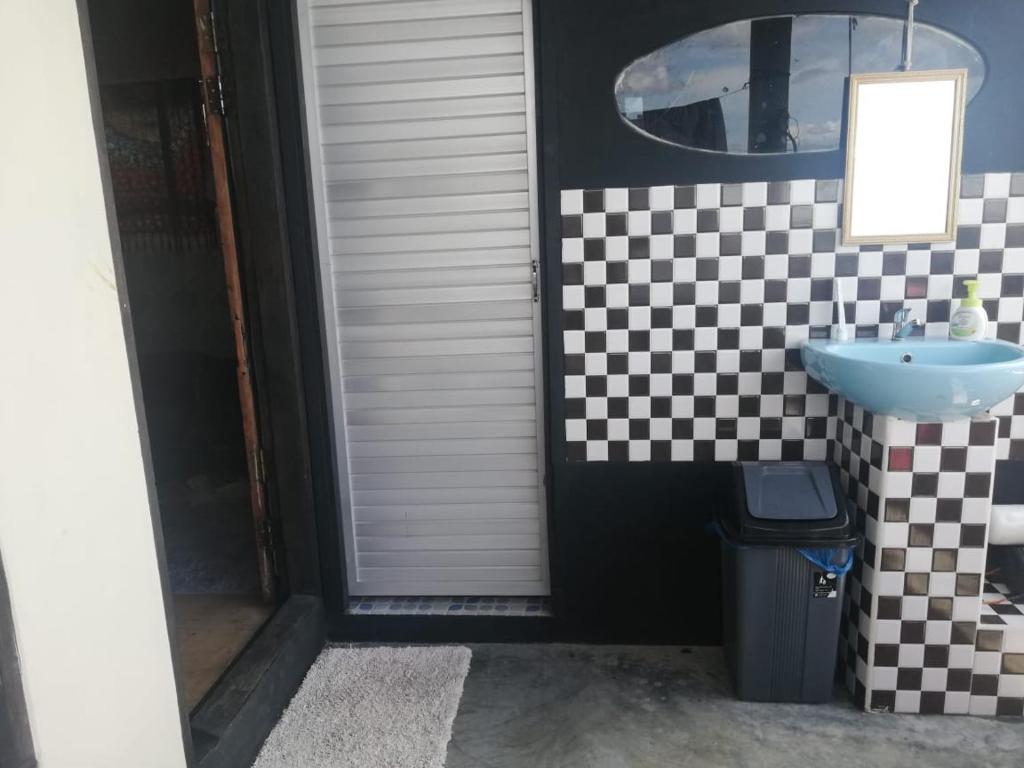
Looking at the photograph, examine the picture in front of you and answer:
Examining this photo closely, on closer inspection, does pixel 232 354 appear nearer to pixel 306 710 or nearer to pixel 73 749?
pixel 306 710

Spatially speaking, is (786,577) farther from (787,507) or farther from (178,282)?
(178,282)

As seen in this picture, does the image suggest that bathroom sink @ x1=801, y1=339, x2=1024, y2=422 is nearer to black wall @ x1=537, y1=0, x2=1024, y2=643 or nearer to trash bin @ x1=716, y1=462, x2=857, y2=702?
trash bin @ x1=716, y1=462, x2=857, y2=702

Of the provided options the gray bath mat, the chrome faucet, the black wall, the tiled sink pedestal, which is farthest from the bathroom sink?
the gray bath mat

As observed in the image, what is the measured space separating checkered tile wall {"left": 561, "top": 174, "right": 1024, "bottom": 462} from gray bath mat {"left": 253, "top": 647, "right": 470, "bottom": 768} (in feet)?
3.46

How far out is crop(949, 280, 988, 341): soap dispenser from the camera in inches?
96.2

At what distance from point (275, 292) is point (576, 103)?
4.55 ft

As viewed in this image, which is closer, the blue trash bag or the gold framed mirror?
the blue trash bag

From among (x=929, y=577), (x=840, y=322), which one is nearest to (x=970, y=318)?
A: (x=840, y=322)

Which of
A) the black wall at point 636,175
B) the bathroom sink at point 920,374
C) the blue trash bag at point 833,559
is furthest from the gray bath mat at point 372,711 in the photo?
the bathroom sink at point 920,374

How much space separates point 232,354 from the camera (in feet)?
15.0

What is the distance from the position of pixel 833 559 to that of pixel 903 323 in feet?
2.95

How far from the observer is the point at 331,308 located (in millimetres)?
2959

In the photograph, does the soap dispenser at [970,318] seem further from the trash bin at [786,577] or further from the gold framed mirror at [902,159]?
the trash bin at [786,577]

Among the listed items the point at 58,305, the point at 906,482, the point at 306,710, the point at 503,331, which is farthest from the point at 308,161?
the point at 906,482
